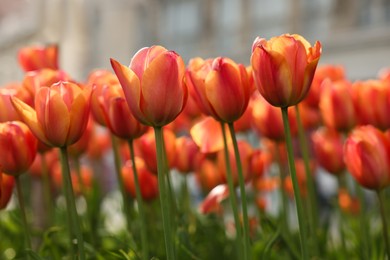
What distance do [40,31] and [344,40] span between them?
99.9 inches

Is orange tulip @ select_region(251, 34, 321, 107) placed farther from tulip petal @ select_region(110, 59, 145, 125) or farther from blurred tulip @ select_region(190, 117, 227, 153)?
blurred tulip @ select_region(190, 117, 227, 153)

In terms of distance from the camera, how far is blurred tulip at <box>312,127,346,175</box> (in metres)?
1.32

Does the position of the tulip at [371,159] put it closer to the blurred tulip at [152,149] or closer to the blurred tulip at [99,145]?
the blurred tulip at [152,149]

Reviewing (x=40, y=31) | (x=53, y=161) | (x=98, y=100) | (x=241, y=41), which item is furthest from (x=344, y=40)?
(x=98, y=100)

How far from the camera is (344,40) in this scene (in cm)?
620

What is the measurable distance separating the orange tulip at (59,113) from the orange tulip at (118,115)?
0.10m

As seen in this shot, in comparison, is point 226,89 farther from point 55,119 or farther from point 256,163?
point 256,163

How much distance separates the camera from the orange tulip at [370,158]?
2.89ft

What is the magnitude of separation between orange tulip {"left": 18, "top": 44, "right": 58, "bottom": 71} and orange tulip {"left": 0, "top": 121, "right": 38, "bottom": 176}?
35 centimetres

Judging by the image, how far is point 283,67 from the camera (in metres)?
0.73

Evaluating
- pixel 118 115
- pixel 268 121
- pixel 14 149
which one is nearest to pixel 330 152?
pixel 268 121

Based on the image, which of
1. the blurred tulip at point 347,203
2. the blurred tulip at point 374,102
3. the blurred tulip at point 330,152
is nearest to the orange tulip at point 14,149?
the blurred tulip at point 374,102

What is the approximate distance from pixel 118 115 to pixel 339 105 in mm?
401

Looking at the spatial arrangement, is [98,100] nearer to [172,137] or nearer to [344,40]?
[172,137]
